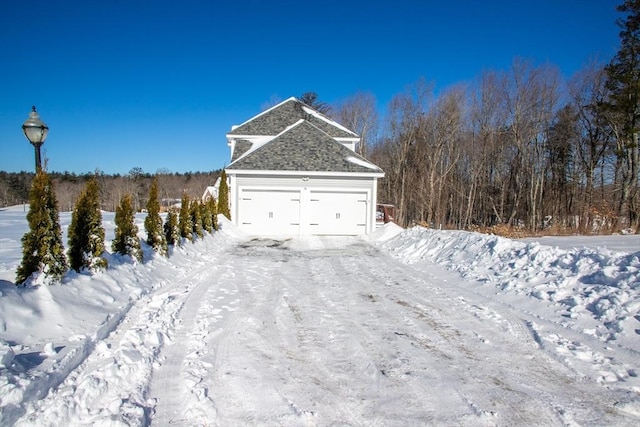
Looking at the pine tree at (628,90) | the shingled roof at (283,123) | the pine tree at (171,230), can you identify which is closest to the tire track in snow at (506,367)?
the pine tree at (171,230)

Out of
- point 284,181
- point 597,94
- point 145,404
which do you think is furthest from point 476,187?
point 145,404

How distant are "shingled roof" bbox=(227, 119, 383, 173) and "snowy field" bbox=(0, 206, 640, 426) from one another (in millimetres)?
9002

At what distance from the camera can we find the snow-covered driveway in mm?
2816

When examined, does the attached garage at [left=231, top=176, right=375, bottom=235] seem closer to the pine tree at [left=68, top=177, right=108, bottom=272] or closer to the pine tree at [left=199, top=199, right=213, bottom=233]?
the pine tree at [left=199, top=199, right=213, bottom=233]

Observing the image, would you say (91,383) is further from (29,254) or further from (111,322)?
(29,254)

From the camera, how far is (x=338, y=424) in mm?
2678

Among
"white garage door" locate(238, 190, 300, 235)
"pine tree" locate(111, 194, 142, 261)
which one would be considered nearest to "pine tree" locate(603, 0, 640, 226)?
"white garage door" locate(238, 190, 300, 235)

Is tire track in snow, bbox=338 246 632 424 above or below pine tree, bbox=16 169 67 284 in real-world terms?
below

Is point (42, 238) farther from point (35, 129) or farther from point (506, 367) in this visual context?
point (506, 367)

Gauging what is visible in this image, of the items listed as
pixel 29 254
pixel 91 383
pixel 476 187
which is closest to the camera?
pixel 91 383

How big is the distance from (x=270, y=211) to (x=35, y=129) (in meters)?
9.93

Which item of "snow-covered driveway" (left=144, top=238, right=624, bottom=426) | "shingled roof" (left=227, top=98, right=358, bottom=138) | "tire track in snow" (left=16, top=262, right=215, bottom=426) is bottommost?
"snow-covered driveway" (left=144, top=238, right=624, bottom=426)

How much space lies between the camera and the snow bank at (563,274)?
467 cm

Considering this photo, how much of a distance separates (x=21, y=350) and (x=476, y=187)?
34.1 m
